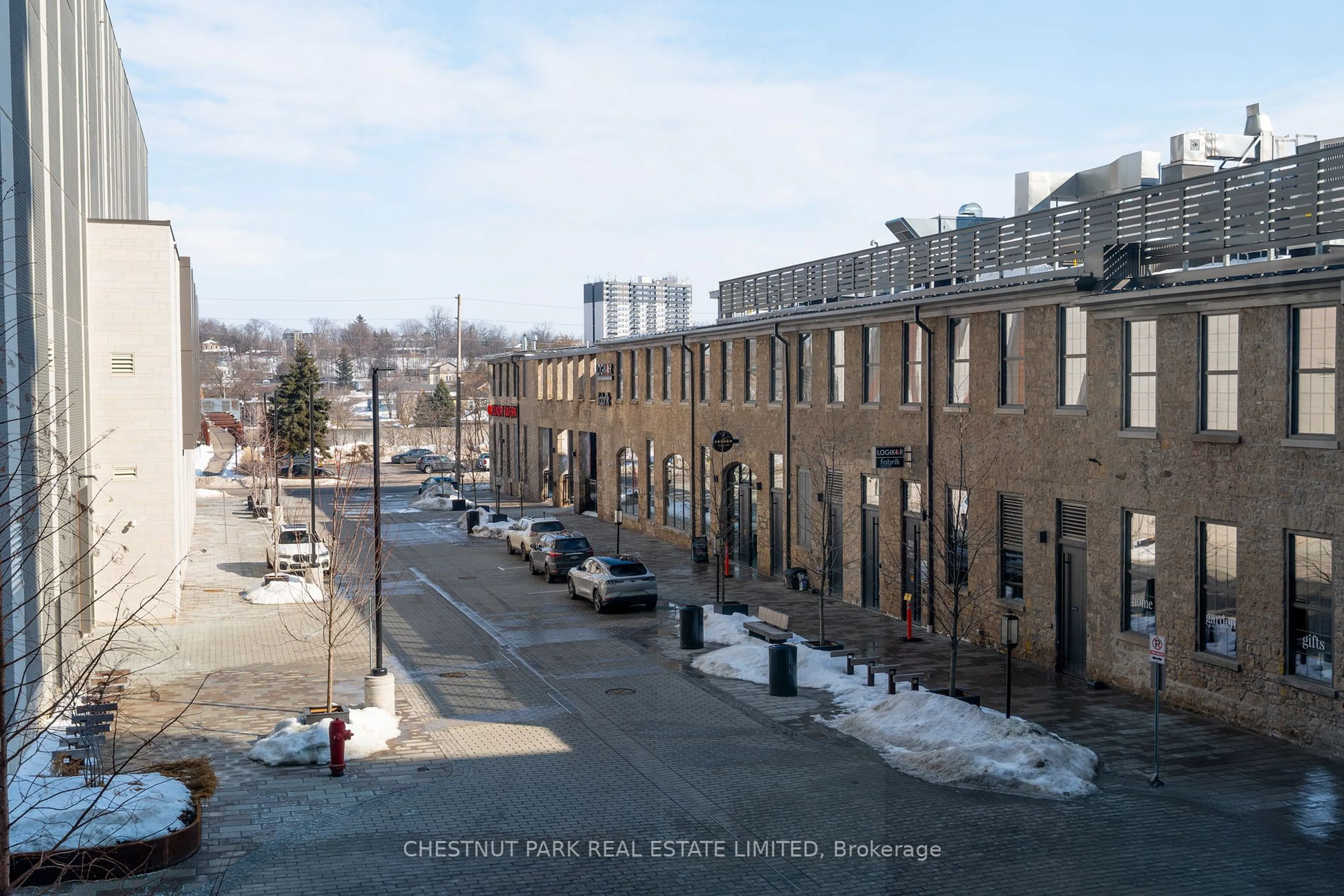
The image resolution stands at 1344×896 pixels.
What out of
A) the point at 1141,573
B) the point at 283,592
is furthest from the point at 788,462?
the point at 283,592

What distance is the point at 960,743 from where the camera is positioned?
16.5 m

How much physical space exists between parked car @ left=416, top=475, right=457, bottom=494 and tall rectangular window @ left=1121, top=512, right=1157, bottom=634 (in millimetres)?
46279

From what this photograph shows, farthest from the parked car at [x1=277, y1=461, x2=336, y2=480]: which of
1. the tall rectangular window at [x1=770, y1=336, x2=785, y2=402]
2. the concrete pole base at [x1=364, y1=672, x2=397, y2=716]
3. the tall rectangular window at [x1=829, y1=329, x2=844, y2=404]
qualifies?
the concrete pole base at [x1=364, y1=672, x2=397, y2=716]

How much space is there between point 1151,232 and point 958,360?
19.0 ft

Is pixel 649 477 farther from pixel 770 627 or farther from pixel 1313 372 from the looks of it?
pixel 1313 372

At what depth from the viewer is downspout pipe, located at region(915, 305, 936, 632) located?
2597cm

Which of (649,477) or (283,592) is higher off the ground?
(649,477)

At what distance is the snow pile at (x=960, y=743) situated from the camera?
50.4ft

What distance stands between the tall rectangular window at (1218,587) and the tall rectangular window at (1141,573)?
1.00 metres

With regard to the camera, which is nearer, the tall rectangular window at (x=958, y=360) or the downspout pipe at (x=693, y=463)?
the tall rectangular window at (x=958, y=360)

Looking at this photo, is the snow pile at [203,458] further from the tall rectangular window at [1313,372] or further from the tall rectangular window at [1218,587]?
the tall rectangular window at [1313,372]

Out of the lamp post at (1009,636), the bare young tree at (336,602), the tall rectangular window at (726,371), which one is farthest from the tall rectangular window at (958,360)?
the bare young tree at (336,602)

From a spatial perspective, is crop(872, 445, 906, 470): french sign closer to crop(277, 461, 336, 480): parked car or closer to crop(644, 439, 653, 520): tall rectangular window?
crop(644, 439, 653, 520): tall rectangular window

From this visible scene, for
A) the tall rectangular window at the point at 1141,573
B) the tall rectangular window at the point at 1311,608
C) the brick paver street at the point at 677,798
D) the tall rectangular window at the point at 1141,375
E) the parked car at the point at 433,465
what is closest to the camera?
the brick paver street at the point at 677,798
